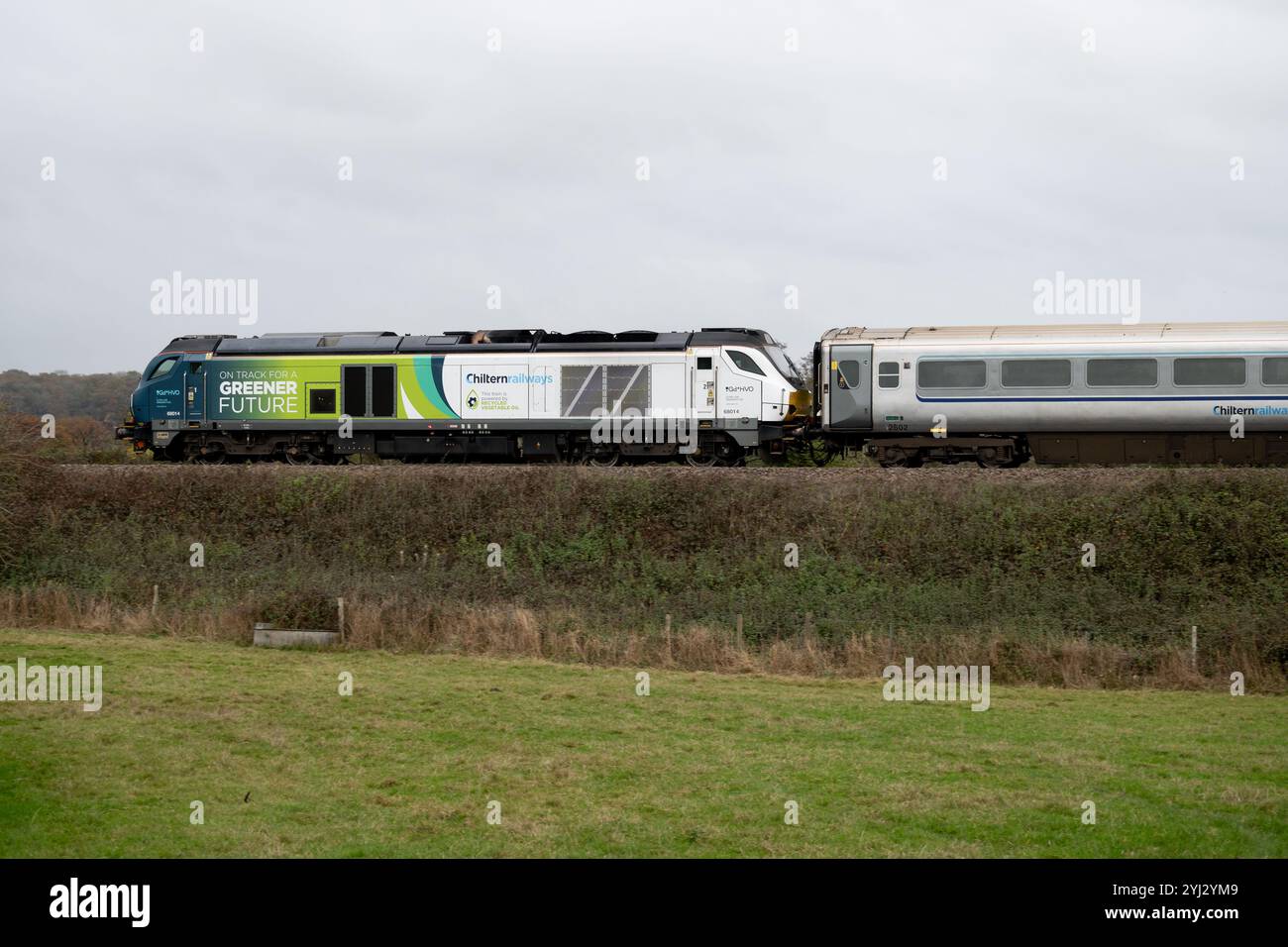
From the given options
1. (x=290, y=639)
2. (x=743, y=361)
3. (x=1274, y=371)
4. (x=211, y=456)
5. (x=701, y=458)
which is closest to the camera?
(x=290, y=639)

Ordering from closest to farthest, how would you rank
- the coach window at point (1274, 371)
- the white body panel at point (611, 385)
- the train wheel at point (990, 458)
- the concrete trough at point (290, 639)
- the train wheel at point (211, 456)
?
the concrete trough at point (290, 639) → the coach window at point (1274, 371) → the train wheel at point (990, 458) → the white body panel at point (611, 385) → the train wheel at point (211, 456)

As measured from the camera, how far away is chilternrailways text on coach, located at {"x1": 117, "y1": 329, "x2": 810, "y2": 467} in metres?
30.7

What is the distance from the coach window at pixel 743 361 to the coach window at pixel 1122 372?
7891mm

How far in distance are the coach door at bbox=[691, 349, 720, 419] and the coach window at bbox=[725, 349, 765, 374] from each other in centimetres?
40

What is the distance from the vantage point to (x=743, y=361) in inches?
1200

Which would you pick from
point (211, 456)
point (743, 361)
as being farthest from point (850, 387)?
point (211, 456)

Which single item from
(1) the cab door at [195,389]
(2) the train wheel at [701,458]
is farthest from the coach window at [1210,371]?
(1) the cab door at [195,389]

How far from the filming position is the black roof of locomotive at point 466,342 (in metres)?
31.1

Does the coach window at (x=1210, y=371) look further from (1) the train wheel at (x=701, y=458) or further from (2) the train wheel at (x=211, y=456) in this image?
(2) the train wheel at (x=211, y=456)

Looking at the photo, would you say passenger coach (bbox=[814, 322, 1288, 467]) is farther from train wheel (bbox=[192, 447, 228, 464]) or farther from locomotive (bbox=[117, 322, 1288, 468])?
train wheel (bbox=[192, 447, 228, 464])

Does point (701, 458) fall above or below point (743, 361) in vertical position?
below

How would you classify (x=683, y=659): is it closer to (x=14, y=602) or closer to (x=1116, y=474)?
(x=1116, y=474)

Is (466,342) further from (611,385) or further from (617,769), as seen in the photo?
(617,769)

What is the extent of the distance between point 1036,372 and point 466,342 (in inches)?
572
